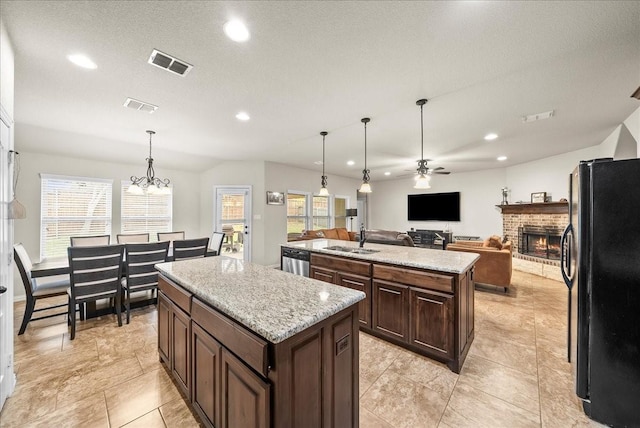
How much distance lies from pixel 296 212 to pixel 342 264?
4401 millimetres

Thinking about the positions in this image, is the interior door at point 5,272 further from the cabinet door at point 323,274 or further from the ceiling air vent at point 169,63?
the cabinet door at point 323,274

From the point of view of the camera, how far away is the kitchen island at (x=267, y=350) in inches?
39.6

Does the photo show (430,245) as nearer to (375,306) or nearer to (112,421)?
(375,306)

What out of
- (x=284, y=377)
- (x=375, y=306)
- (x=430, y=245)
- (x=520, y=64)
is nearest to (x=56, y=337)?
(x=284, y=377)

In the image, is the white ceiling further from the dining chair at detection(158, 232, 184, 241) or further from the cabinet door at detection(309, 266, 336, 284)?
the cabinet door at detection(309, 266, 336, 284)

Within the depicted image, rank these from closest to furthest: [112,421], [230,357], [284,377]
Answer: [284,377], [230,357], [112,421]

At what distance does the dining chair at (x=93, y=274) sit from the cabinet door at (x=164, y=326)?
1314 millimetres

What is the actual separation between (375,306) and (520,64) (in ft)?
8.23

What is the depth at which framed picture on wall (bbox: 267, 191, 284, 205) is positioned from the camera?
6172mm

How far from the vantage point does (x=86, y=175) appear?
188 inches

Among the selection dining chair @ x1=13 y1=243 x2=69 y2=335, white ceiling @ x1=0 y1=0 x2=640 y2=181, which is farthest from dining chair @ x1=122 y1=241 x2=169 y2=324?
white ceiling @ x1=0 y1=0 x2=640 y2=181

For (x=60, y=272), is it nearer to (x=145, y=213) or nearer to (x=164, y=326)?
(x=164, y=326)

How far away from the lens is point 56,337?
8.73 feet

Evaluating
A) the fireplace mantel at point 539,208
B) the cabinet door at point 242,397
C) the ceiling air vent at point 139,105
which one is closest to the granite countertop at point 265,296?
the cabinet door at point 242,397
